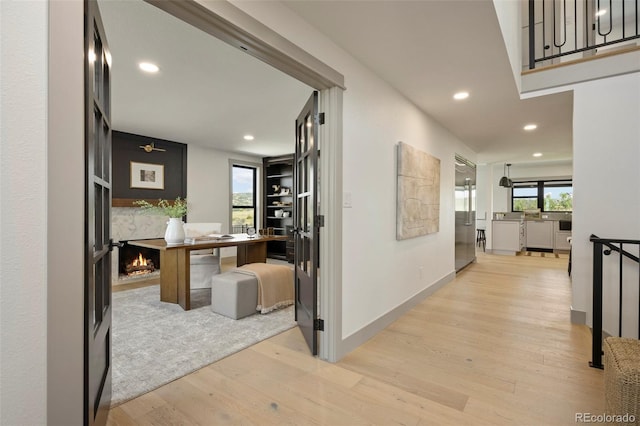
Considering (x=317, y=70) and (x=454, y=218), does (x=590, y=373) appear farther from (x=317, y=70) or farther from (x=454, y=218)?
(x=454, y=218)

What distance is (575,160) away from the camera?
10.0ft

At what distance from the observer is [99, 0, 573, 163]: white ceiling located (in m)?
2.02

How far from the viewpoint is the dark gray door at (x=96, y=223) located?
1.08 m

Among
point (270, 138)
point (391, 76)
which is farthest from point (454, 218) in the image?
point (270, 138)

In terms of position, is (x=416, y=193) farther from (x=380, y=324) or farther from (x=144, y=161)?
(x=144, y=161)

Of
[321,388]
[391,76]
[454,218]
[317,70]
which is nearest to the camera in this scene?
[321,388]

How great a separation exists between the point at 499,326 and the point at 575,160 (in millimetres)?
1795

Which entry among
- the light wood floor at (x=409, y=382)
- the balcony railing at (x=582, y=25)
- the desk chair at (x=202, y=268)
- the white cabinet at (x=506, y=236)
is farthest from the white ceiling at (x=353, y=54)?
the white cabinet at (x=506, y=236)

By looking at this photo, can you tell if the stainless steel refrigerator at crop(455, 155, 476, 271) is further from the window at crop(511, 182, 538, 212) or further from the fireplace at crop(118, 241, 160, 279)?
the fireplace at crop(118, 241, 160, 279)

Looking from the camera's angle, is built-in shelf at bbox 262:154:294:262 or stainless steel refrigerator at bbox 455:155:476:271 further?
built-in shelf at bbox 262:154:294:262

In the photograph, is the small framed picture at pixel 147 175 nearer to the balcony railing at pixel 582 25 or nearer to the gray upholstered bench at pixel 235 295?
the gray upholstered bench at pixel 235 295

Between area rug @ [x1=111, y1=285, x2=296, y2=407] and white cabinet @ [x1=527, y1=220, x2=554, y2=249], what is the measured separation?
27.9ft

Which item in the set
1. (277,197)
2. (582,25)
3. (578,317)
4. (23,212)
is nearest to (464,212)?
(578,317)

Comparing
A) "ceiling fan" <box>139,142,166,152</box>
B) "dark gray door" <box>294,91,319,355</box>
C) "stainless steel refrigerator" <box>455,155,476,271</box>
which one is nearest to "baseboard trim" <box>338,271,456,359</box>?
"dark gray door" <box>294,91,319,355</box>
